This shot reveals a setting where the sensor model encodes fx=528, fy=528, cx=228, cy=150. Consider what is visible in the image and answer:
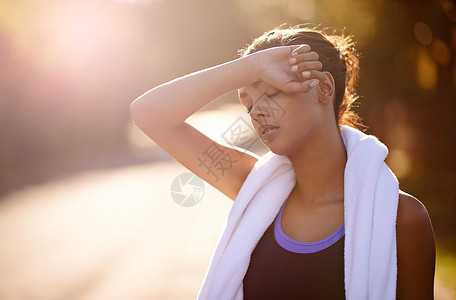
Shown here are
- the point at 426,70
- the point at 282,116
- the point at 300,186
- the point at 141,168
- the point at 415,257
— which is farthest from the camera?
the point at 141,168

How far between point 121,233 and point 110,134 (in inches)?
638

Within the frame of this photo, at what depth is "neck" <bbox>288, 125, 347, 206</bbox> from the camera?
271cm

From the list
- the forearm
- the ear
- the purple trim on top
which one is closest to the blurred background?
the ear

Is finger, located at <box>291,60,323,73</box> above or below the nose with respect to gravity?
above

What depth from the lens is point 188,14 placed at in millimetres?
47281

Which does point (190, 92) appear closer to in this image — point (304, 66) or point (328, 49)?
point (304, 66)

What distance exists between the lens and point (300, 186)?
2.83 meters

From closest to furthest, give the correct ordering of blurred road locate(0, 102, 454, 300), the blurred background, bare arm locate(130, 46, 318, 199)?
bare arm locate(130, 46, 318, 199) → blurred road locate(0, 102, 454, 300) → the blurred background

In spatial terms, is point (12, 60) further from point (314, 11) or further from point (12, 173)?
point (314, 11)

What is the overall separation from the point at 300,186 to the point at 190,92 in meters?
0.77

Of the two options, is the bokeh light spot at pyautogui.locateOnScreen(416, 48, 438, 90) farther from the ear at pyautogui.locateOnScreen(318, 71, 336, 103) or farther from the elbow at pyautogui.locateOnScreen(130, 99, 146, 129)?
the elbow at pyautogui.locateOnScreen(130, 99, 146, 129)

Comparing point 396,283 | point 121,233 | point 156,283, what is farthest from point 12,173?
point 396,283

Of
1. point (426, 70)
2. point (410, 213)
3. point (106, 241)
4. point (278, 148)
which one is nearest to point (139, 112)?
point (278, 148)

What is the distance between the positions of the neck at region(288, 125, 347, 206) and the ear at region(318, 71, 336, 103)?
6.3 inches
